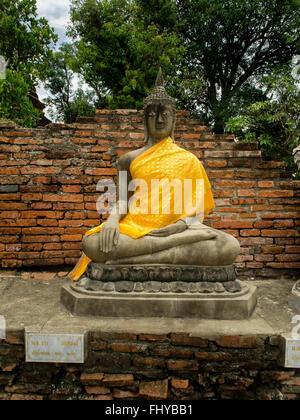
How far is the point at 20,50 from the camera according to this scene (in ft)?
16.8

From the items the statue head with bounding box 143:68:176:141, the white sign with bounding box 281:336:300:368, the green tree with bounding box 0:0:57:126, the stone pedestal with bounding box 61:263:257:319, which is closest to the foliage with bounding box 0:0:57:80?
the green tree with bounding box 0:0:57:126

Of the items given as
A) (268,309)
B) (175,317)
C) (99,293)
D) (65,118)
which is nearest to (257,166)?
(268,309)

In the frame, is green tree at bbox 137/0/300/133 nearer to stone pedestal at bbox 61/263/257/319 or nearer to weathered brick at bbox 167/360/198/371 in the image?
stone pedestal at bbox 61/263/257/319

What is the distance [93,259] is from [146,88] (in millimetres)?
5898

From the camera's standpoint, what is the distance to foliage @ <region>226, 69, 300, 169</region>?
6.25 m

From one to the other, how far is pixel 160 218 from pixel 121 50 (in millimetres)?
6313

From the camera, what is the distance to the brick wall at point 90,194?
134 inches

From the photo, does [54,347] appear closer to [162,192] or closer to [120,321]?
[120,321]

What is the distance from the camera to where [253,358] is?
1.87m

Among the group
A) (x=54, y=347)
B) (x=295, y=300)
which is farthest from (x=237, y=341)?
(x=54, y=347)

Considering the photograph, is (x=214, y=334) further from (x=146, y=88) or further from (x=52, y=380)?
(x=146, y=88)

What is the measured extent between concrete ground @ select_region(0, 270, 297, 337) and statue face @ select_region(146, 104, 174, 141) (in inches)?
58.9

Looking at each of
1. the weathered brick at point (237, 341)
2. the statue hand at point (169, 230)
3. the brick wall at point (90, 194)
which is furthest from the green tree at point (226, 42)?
the weathered brick at point (237, 341)

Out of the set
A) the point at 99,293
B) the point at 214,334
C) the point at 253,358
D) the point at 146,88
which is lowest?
the point at 253,358
